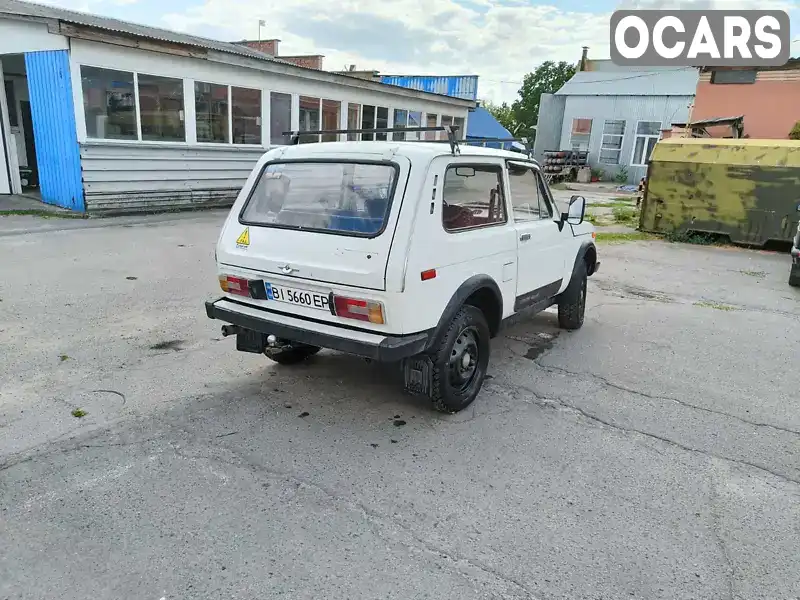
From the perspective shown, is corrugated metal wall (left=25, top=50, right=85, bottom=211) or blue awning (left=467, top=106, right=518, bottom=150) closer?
corrugated metal wall (left=25, top=50, right=85, bottom=211)

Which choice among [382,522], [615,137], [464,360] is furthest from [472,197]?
[615,137]

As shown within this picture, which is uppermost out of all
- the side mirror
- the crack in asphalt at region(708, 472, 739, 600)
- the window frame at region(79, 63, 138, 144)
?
the window frame at region(79, 63, 138, 144)

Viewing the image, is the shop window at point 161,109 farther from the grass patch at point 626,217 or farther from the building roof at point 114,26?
the grass patch at point 626,217

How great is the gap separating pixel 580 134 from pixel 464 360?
29.4 m

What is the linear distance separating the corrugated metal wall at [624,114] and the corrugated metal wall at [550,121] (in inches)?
21.0

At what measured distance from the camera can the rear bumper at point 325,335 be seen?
137 inches

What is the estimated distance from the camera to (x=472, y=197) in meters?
4.22

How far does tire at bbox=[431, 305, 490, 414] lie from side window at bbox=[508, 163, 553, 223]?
1.06 meters

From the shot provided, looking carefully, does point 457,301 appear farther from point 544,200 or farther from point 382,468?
point 544,200

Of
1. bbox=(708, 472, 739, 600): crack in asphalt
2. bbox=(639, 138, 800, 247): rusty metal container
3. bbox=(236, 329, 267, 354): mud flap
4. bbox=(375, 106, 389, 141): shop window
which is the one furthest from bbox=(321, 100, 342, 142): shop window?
bbox=(708, 472, 739, 600): crack in asphalt

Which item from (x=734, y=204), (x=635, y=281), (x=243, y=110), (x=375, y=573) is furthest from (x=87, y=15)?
(x=375, y=573)

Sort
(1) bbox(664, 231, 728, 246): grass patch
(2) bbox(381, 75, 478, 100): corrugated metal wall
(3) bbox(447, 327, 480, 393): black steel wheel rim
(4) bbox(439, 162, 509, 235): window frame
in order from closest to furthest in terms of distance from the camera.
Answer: (4) bbox(439, 162, 509, 235): window frame < (3) bbox(447, 327, 480, 393): black steel wheel rim < (1) bbox(664, 231, 728, 246): grass patch < (2) bbox(381, 75, 478, 100): corrugated metal wall

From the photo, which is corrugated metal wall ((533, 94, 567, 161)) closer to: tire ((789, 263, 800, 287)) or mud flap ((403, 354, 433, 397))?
tire ((789, 263, 800, 287))

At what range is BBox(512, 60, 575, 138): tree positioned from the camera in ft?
182
